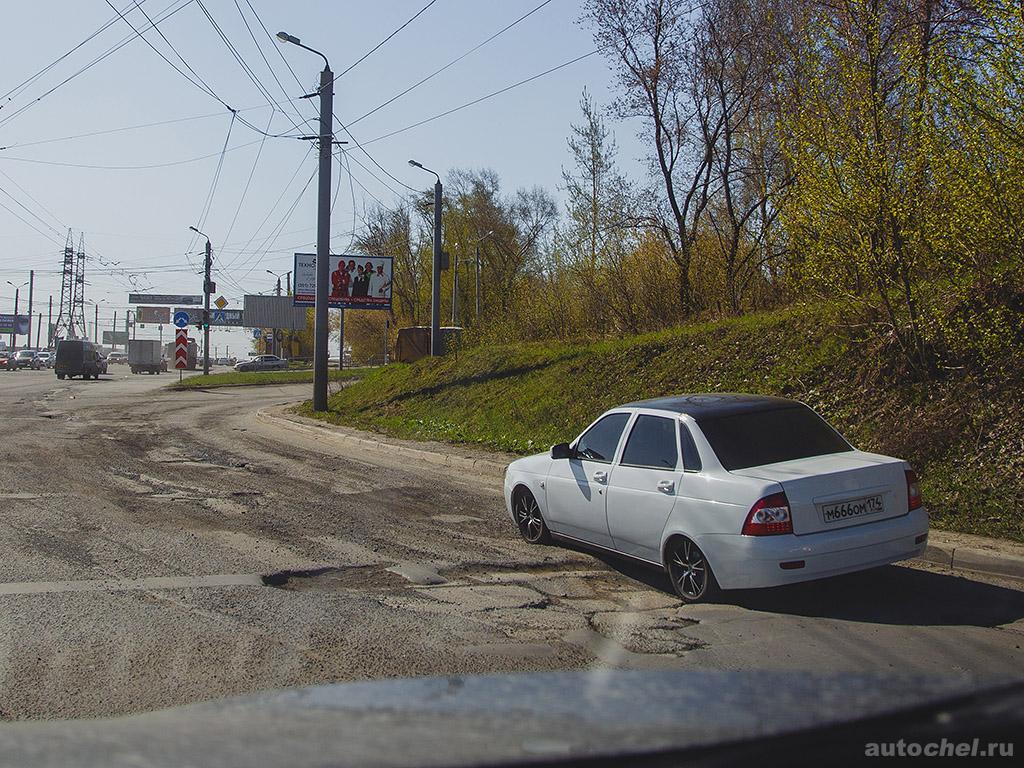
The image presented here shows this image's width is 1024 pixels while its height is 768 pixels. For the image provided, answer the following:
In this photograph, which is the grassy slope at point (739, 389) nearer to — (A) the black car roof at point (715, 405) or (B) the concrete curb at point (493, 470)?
(B) the concrete curb at point (493, 470)

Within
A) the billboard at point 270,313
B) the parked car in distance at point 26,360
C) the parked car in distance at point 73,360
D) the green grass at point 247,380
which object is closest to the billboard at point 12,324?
the parked car in distance at point 26,360

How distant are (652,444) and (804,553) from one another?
5.41ft

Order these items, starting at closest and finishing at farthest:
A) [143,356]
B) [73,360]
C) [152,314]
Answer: [73,360] → [143,356] → [152,314]

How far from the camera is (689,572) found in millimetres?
6414

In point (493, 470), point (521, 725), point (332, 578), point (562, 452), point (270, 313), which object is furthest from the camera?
point (270, 313)

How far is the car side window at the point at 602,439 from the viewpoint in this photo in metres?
7.68

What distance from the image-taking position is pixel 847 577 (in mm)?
7023

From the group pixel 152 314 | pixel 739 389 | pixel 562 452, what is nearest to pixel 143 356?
pixel 152 314

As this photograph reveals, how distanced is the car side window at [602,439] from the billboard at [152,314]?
390ft

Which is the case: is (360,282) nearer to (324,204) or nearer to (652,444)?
(324,204)

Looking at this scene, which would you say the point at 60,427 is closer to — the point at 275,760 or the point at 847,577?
the point at 847,577

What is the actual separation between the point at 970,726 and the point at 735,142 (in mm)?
18412

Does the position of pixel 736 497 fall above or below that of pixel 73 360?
below

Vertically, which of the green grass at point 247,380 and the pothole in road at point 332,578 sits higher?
the green grass at point 247,380
